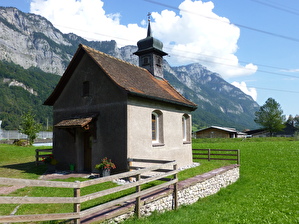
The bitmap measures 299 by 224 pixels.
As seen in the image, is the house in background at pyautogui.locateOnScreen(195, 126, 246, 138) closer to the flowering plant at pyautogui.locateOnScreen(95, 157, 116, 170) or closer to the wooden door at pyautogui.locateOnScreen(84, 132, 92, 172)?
the wooden door at pyautogui.locateOnScreen(84, 132, 92, 172)

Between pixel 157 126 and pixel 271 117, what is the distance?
69357mm

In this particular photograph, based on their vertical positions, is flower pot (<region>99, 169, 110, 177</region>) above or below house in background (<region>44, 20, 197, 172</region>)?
below

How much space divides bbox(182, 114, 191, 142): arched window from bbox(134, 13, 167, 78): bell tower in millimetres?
3989

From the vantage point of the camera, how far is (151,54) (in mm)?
18094

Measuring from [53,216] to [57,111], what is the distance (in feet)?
36.6

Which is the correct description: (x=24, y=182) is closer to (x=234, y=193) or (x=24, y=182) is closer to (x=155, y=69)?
(x=234, y=193)

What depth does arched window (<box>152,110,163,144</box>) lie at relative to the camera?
45.1ft

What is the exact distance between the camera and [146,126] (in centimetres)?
1246

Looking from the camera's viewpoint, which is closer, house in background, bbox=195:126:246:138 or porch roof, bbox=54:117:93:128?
porch roof, bbox=54:117:93:128

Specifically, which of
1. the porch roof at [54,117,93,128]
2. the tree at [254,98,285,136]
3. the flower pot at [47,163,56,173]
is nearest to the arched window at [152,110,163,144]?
the porch roof at [54,117,93,128]

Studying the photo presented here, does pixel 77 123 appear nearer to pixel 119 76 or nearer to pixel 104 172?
pixel 104 172

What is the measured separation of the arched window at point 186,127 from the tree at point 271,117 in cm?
6458

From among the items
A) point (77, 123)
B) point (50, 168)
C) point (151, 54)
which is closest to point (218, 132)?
point (151, 54)

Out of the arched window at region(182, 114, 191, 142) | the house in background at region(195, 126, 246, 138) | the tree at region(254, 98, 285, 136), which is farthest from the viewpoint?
the tree at region(254, 98, 285, 136)
